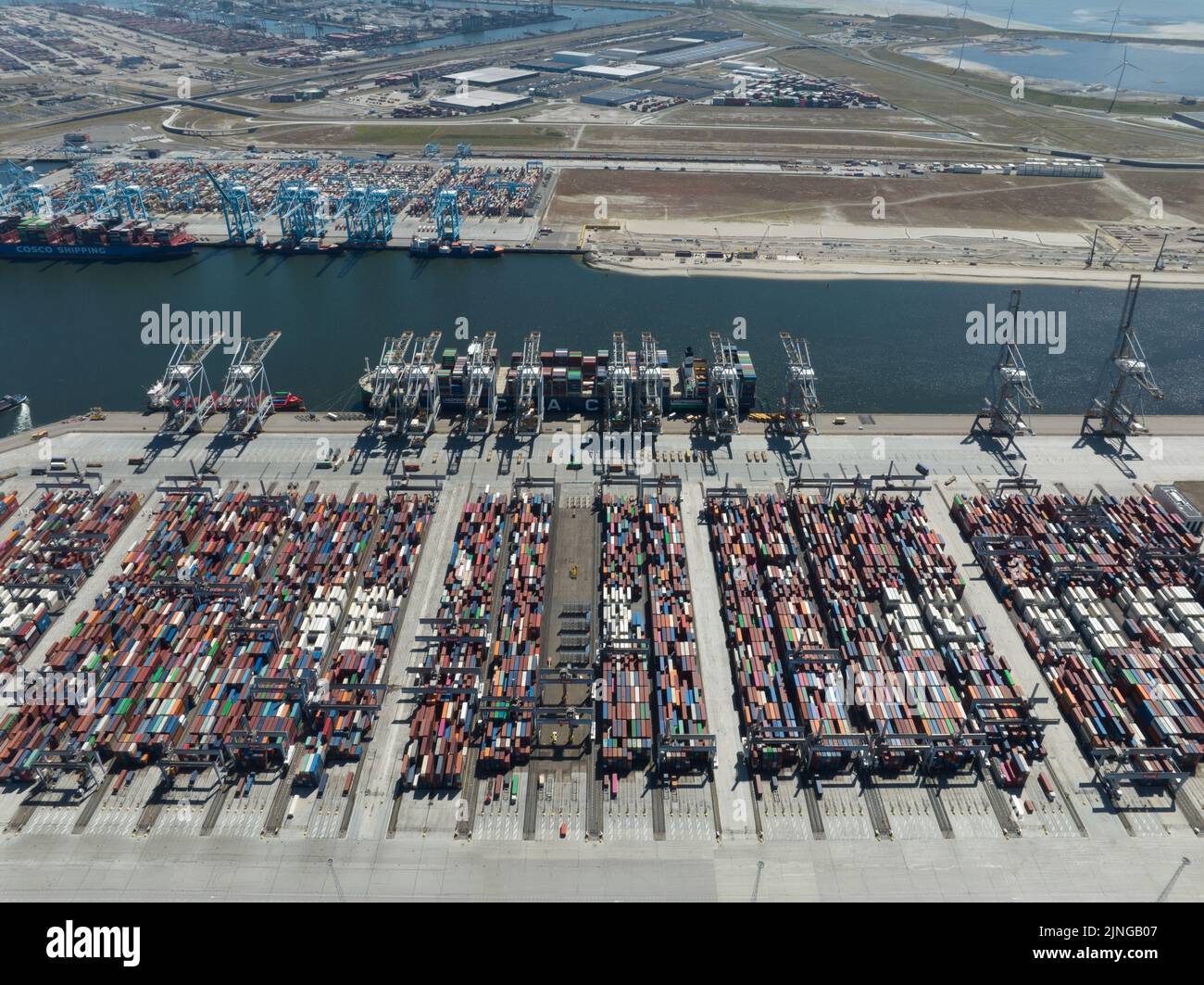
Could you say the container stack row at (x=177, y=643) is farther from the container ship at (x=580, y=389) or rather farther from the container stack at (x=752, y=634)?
the container stack at (x=752, y=634)

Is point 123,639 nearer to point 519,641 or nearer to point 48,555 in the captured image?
point 48,555

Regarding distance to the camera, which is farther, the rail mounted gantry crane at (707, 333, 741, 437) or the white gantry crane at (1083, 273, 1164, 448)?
the rail mounted gantry crane at (707, 333, 741, 437)

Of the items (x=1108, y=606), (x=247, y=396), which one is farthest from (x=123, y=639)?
(x=1108, y=606)

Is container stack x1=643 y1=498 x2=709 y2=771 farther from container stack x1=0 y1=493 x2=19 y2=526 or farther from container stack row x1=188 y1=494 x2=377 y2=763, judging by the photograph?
container stack x1=0 y1=493 x2=19 y2=526

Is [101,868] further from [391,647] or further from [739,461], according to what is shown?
[739,461]

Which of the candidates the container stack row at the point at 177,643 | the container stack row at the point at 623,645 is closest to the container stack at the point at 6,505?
the container stack row at the point at 177,643

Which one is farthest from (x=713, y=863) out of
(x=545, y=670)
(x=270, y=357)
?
(x=270, y=357)

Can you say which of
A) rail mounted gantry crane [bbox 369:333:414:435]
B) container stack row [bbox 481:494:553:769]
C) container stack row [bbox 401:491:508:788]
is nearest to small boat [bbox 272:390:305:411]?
rail mounted gantry crane [bbox 369:333:414:435]

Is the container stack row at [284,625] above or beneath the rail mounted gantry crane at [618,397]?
beneath
